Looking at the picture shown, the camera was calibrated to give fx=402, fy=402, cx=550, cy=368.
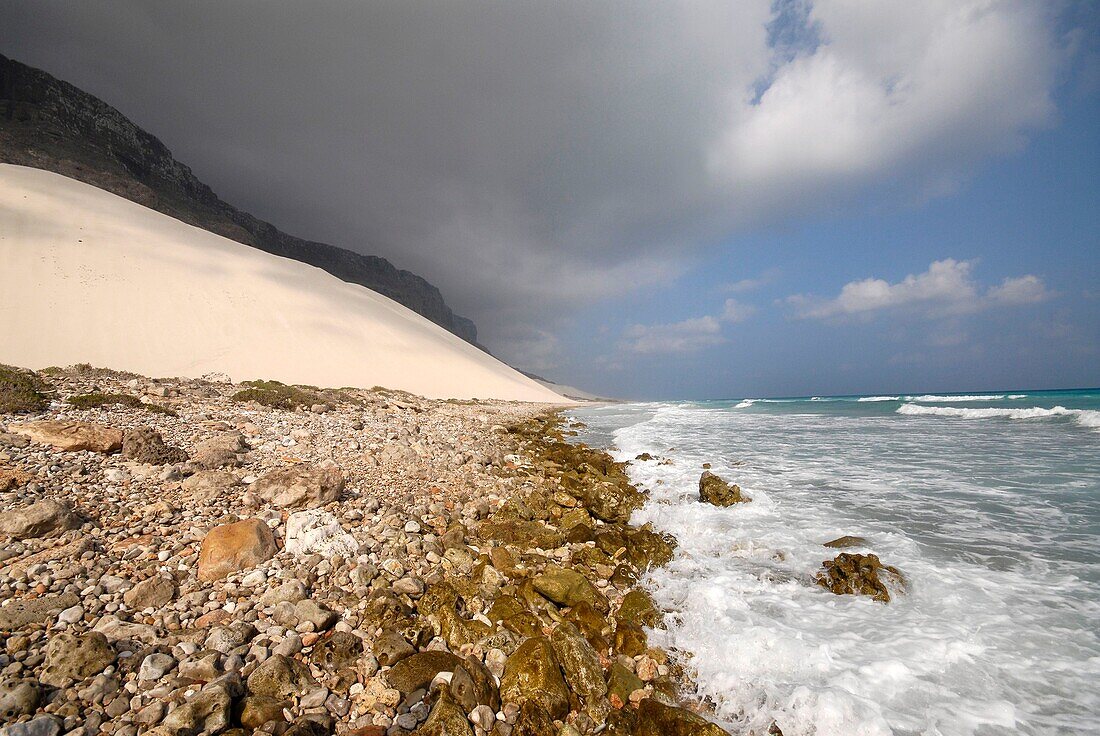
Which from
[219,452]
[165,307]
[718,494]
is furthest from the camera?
[165,307]

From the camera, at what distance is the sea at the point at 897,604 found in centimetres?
360

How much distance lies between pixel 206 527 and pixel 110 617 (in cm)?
151

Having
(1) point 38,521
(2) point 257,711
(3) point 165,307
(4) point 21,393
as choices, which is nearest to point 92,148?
(3) point 165,307

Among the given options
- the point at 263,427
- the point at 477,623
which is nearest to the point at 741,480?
the point at 477,623

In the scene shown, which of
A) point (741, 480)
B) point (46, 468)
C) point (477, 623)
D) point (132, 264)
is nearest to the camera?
point (477, 623)

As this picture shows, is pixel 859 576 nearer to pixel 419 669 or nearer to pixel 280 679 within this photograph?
pixel 419 669

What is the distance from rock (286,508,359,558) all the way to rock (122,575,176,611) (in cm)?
106

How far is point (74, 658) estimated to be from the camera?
2.85m

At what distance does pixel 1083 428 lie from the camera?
66.3 ft

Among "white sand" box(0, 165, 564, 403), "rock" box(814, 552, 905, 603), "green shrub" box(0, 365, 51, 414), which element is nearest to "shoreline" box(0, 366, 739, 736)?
"green shrub" box(0, 365, 51, 414)

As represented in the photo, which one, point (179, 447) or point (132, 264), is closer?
point (179, 447)

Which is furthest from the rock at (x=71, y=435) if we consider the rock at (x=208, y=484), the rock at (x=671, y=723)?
the rock at (x=671, y=723)

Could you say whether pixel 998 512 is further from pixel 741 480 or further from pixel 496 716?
pixel 496 716

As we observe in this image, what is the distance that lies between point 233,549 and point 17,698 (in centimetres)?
186
